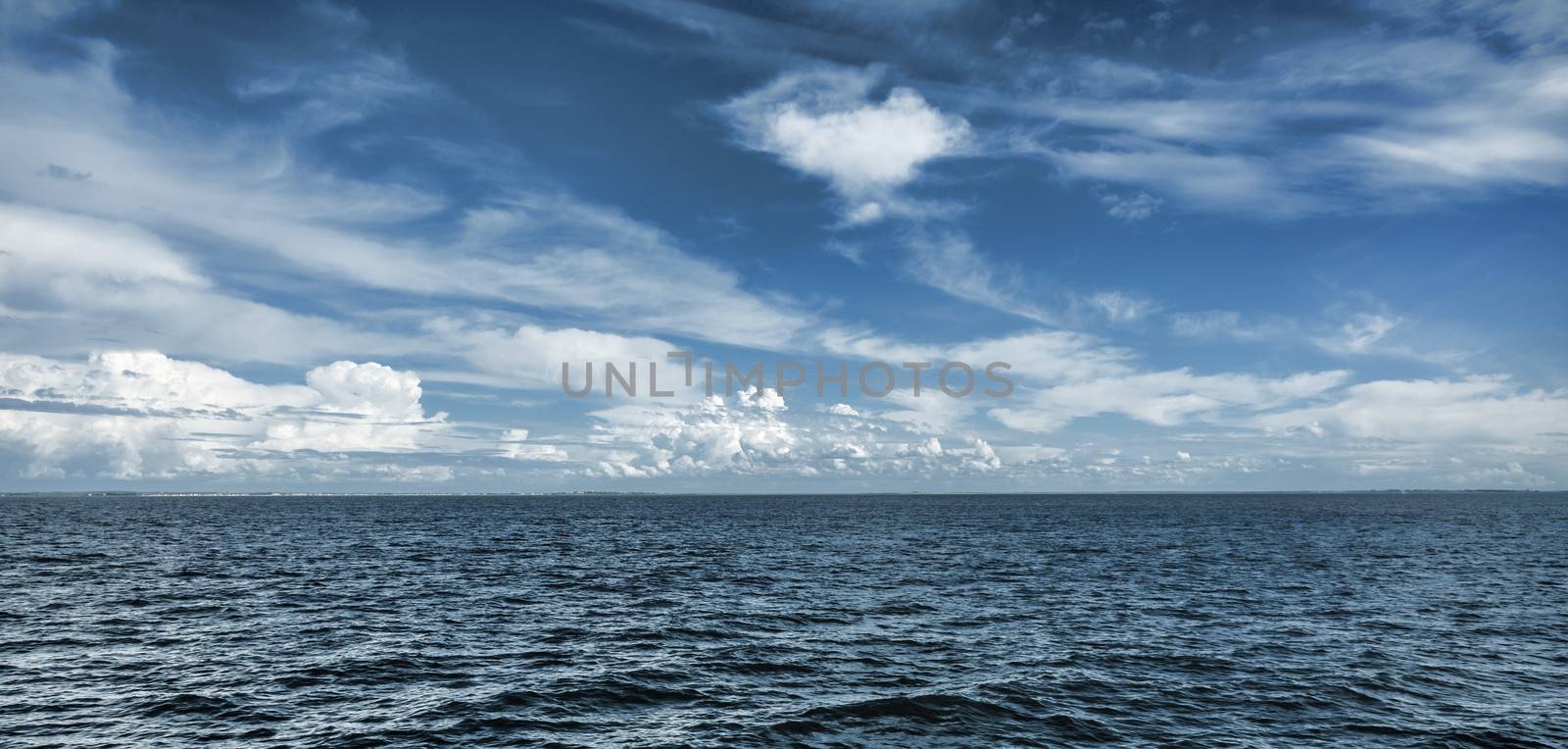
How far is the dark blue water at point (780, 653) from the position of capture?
2331 centimetres

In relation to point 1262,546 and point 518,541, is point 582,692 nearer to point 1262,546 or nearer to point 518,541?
point 518,541

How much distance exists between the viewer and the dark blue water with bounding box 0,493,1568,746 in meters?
23.3

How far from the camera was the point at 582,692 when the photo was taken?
26.5 meters

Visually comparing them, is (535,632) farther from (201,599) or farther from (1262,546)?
(1262,546)

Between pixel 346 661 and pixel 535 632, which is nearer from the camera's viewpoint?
pixel 346 661

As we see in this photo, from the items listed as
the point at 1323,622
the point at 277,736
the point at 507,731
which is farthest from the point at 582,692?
the point at 1323,622

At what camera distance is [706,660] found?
31.0 m

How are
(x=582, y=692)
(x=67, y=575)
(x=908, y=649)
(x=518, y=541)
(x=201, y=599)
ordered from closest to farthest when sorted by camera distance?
1. (x=582, y=692)
2. (x=908, y=649)
3. (x=201, y=599)
4. (x=67, y=575)
5. (x=518, y=541)

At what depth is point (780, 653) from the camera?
3241 cm

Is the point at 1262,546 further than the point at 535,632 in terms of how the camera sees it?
Yes

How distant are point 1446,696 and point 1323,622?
43.5ft

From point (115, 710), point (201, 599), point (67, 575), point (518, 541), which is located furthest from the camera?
point (518, 541)

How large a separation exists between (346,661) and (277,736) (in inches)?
339

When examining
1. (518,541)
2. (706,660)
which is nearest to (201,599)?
(706,660)
